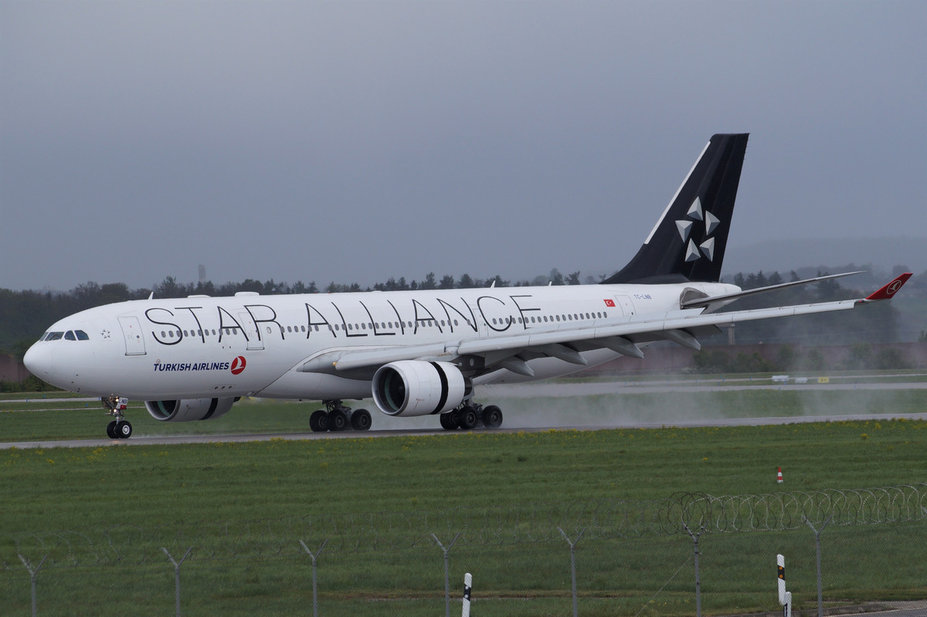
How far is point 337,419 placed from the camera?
41.8m

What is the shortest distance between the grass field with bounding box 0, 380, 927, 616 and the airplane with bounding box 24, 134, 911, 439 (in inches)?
107

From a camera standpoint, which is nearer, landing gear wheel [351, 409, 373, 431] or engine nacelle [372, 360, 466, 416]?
engine nacelle [372, 360, 466, 416]

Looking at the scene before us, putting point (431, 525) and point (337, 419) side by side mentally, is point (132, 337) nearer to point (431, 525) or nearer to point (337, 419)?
point (337, 419)

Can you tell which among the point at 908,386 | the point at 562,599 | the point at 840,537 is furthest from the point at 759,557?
the point at 908,386

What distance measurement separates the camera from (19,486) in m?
27.0

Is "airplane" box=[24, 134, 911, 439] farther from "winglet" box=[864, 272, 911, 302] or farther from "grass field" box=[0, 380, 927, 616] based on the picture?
"grass field" box=[0, 380, 927, 616]

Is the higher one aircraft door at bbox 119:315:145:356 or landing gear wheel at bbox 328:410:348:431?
aircraft door at bbox 119:315:145:356

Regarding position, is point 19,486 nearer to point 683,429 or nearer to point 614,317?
point 683,429

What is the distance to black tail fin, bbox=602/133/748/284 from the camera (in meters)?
49.2

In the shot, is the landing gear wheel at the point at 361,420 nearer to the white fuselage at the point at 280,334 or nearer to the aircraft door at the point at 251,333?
the white fuselage at the point at 280,334

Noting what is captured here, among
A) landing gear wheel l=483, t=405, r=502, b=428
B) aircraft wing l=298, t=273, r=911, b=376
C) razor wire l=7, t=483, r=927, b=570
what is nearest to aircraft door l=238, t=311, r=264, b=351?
aircraft wing l=298, t=273, r=911, b=376

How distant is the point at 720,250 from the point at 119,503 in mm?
31179

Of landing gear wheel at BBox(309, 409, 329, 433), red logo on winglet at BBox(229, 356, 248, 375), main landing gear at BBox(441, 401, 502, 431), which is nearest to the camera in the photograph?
red logo on winglet at BBox(229, 356, 248, 375)

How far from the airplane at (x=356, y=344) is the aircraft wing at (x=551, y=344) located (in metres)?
0.04
